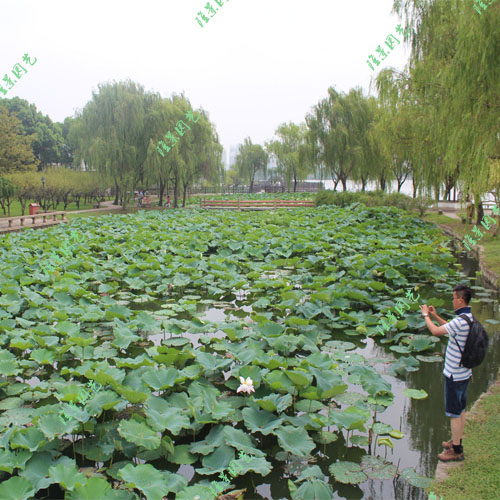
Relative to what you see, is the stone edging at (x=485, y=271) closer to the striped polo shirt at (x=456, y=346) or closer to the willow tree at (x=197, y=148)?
the striped polo shirt at (x=456, y=346)

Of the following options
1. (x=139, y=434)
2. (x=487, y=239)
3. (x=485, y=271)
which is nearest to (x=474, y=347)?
(x=139, y=434)

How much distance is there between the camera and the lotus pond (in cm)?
242

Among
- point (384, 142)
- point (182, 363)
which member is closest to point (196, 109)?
point (384, 142)

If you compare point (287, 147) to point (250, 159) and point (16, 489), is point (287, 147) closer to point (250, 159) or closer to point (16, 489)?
point (250, 159)

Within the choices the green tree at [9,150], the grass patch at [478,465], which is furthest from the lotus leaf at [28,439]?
the green tree at [9,150]

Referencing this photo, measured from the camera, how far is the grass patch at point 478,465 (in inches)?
88.8

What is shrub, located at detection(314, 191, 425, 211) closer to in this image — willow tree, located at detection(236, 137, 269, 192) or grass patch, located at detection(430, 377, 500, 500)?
grass patch, located at detection(430, 377, 500, 500)

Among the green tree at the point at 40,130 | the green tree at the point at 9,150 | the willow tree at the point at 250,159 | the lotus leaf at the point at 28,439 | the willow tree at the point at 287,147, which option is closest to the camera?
the lotus leaf at the point at 28,439

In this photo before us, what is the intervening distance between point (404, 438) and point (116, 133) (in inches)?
724

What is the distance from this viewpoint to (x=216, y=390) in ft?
9.72

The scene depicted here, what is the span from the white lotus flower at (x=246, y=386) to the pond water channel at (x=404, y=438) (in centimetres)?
33

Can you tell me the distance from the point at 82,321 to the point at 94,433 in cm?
231

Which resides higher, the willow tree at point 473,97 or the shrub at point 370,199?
the willow tree at point 473,97

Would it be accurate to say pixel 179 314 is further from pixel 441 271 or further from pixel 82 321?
pixel 441 271
